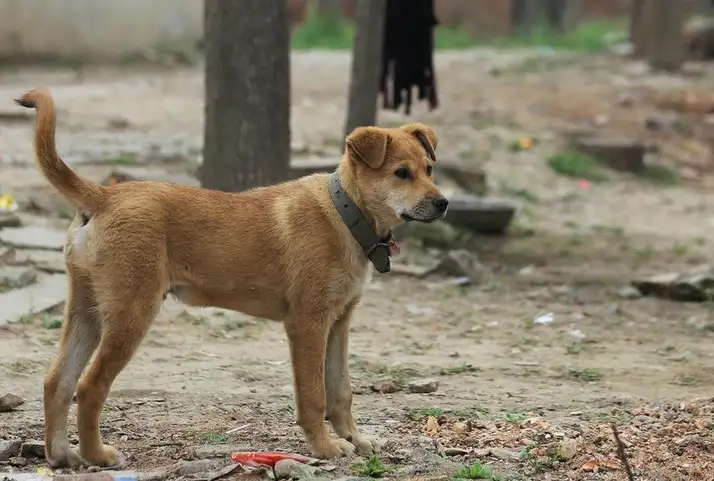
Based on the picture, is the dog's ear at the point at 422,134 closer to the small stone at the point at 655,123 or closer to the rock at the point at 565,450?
the rock at the point at 565,450

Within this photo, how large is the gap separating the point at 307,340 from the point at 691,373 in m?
2.96

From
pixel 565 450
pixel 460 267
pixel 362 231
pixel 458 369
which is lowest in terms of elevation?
pixel 460 267

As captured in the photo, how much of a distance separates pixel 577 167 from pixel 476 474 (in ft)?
36.2

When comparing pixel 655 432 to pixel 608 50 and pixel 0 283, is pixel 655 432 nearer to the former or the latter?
pixel 0 283

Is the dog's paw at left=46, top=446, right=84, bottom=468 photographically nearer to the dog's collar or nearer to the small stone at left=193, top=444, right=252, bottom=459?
the small stone at left=193, top=444, right=252, bottom=459

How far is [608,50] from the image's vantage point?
27.3 meters

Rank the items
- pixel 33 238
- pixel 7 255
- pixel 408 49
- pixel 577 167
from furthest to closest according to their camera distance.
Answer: pixel 577 167, pixel 408 49, pixel 33 238, pixel 7 255

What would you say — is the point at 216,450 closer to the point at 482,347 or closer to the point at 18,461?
the point at 18,461

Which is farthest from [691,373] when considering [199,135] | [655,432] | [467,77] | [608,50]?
[608,50]

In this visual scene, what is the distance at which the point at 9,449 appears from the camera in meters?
5.09

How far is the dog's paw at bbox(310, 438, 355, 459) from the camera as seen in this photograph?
203 inches

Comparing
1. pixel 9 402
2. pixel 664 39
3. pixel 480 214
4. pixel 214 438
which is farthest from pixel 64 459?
pixel 664 39

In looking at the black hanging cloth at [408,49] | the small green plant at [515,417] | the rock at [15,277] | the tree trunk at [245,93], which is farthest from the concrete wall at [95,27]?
the small green plant at [515,417]

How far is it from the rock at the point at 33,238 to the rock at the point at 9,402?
3.26 m
